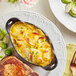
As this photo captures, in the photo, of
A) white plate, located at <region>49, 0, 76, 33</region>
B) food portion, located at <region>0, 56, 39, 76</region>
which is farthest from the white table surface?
food portion, located at <region>0, 56, 39, 76</region>

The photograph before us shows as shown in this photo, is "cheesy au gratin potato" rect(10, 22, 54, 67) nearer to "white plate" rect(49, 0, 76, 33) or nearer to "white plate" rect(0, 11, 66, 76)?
"white plate" rect(0, 11, 66, 76)

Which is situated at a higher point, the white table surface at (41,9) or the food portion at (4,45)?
the white table surface at (41,9)

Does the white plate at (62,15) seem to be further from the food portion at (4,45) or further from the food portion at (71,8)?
the food portion at (4,45)

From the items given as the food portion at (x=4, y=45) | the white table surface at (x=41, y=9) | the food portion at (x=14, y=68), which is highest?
the white table surface at (x=41, y=9)

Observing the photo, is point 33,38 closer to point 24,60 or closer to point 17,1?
point 24,60

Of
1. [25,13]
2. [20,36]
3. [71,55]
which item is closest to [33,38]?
[20,36]

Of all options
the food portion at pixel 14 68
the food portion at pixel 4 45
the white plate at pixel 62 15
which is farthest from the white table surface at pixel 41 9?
the food portion at pixel 14 68
